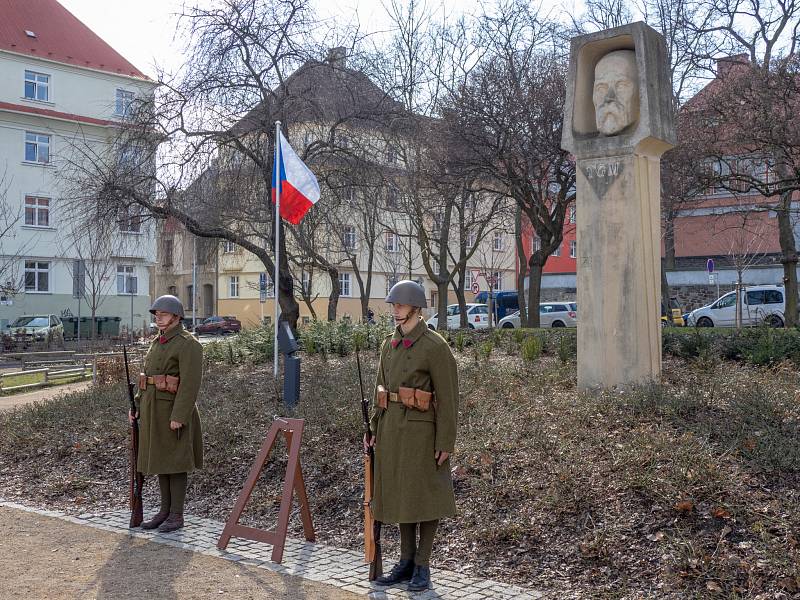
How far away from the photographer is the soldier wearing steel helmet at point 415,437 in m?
5.98

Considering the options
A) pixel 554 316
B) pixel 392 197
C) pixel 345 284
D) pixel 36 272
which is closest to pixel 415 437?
pixel 392 197

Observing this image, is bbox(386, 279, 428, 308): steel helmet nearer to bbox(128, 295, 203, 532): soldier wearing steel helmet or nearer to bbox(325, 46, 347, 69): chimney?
bbox(128, 295, 203, 532): soldier wearing steel helmet

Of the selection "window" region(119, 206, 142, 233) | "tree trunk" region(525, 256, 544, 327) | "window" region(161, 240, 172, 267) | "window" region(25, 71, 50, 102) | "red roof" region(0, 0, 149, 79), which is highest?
"red roof" region(0, 0, 149, 79)

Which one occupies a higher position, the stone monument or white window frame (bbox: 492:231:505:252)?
white window frame (bbox: 492:231:505:252)

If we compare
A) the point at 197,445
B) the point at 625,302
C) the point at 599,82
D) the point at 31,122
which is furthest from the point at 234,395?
the point at 31,122

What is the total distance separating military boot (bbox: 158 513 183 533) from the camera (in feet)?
25.5

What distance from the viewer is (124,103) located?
17.6 m

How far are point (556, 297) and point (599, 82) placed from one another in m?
49.4

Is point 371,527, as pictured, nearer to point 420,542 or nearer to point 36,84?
point 420,542

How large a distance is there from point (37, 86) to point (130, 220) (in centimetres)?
3467

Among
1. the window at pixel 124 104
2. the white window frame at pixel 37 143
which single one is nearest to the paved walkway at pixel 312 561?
the window at pixel 124 104

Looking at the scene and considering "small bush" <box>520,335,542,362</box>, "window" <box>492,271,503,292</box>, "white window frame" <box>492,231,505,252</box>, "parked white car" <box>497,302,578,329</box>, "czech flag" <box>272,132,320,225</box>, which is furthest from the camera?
"white window frame" <box>492,231,505,252</box>

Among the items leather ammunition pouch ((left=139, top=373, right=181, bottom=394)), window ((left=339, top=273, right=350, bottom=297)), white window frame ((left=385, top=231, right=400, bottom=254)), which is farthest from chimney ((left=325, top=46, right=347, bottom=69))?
window ((left=339, top=273, right=350, bottom=297))

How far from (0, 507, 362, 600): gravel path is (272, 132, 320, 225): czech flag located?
642 cm
